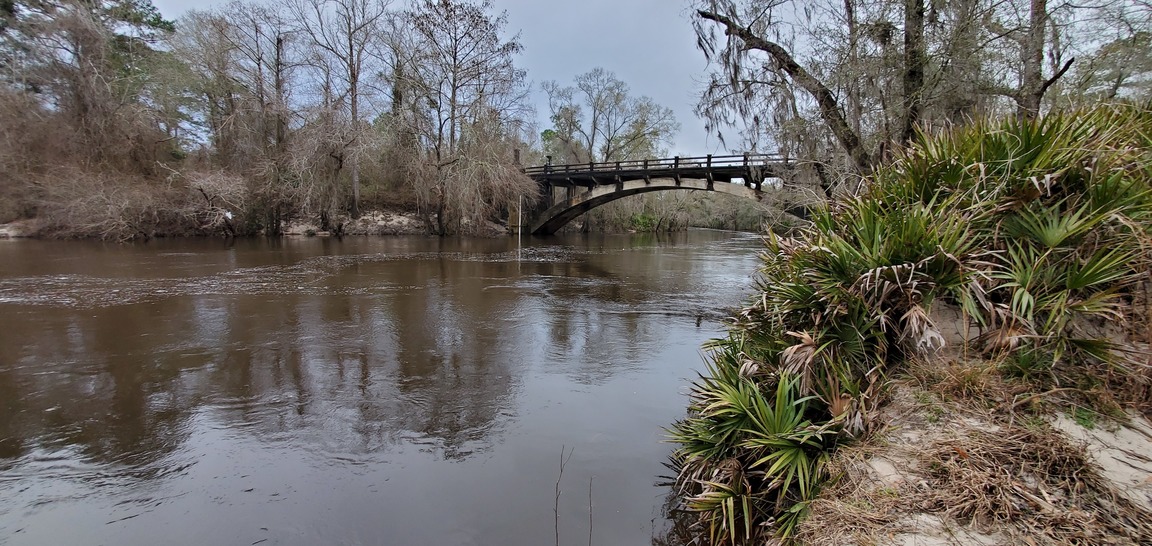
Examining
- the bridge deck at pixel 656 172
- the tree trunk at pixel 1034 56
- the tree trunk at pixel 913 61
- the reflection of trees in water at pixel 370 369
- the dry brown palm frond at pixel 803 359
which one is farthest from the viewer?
the bridge deck at pixel 656 172

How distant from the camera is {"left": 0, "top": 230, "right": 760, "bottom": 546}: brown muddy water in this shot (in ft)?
11.5

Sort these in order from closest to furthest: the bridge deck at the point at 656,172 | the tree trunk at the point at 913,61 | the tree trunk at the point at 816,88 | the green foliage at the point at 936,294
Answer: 1. the green foliage at the point at 936,294
2. the tree trunk at the point at 913,61
3. the tree trunk at the point at 816,88
4. the bridge deck at the point at 656,172

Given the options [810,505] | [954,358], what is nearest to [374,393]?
[810,505]

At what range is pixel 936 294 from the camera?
355 cm

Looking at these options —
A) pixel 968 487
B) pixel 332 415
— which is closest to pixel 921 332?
pixel 968 487

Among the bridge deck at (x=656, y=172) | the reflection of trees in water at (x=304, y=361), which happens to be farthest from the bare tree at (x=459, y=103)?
the reflection of trees in water at (x=304, y=361)

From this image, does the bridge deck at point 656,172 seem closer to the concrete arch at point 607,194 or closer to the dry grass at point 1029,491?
the concrete arch at point 607,194

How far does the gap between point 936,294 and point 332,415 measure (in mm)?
5412

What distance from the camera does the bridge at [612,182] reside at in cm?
2739

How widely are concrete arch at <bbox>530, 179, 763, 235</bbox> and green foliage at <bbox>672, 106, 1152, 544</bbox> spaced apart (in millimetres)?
21908

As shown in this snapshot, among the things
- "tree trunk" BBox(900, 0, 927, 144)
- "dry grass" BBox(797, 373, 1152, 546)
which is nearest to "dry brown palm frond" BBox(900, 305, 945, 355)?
"dry grass" BBox(797, 373, 1152, 546)

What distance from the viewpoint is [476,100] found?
31375 millimetres

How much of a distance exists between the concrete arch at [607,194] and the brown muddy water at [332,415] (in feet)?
60.1

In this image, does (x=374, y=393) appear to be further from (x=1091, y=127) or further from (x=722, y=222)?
(x=722, y=222)
